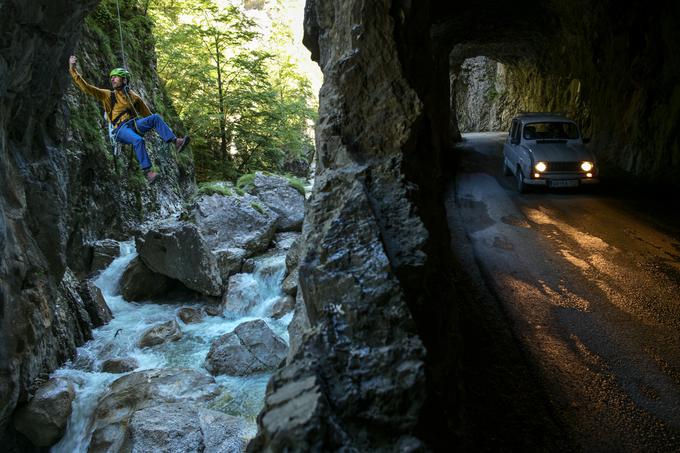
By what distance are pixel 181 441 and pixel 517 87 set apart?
32.1 meters

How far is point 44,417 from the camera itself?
7.29 meters

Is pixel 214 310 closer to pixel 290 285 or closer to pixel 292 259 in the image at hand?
pixel 290 285

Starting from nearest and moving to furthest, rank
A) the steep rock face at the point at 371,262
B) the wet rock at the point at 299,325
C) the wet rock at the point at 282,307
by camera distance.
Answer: the steep rock face at the point at 371,262, the wet rock at the point at 299,325, the wet rock at the point at 282,307

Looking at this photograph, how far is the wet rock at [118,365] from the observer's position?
29.9 feet

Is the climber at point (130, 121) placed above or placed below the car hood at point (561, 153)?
above

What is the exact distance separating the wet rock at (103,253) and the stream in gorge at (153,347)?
0.16 m

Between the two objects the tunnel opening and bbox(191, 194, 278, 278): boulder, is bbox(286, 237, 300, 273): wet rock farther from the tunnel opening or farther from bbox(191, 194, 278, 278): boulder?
the tunnel opening

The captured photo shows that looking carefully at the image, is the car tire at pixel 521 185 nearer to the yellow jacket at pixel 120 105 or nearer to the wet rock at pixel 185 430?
the wet rock at pixel 185 430

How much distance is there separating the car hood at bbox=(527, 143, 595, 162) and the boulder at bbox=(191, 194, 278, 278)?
8.95 m

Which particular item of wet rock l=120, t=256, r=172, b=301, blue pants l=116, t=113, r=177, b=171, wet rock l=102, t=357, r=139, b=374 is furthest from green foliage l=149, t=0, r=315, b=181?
wet rock l=102, t=357, r=139, b=374

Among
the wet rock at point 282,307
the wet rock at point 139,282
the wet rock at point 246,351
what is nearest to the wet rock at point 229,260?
the wet rock at point 139,282

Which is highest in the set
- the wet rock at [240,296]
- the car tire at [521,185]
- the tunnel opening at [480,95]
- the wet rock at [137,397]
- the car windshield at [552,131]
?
the tunnel opening at [480,95]

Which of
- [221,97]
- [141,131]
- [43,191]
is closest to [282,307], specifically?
[141,131]

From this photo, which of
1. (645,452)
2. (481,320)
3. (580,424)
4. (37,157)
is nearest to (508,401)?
(580,424)
